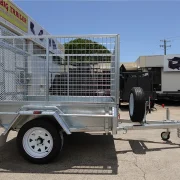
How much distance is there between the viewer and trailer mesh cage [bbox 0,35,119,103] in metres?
5.09

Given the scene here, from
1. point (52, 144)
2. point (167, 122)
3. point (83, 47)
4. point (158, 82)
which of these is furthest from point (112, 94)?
point (158, 82)

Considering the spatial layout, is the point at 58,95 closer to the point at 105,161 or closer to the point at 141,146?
the point at 105,161

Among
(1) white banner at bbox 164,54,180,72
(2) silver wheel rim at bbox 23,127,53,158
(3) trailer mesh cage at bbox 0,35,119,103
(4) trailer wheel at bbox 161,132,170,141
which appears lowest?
(4) trailer wheel at bbox 161,132,170,141

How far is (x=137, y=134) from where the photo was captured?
7.70 metres

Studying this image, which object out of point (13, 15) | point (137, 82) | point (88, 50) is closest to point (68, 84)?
point (88, 50)

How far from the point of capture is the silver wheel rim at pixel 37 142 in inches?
193

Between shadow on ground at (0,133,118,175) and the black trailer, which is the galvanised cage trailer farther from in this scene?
the black trailer

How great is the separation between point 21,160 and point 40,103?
1.21m

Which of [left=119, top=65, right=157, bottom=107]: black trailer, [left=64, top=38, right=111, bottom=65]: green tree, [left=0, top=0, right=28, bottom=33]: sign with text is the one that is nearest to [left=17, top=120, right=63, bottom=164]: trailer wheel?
[left=64, top=38, right=111, bottom=65]: green tree

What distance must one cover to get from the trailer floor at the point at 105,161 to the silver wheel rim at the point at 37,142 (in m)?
0.24

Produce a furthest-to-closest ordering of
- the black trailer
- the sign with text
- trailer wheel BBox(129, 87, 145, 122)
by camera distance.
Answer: the black trailer, the sign with text, trailer wheel BBox(129, 87, 145, 122)

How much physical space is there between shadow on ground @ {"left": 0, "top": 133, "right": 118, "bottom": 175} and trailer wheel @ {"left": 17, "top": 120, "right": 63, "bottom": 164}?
0.55 ft

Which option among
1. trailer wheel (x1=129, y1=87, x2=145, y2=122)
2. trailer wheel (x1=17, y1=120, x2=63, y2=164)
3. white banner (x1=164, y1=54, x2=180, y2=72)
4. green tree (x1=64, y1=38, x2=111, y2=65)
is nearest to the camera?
trailer wheel (x1=17, y1=120, x2=63, y2=164)

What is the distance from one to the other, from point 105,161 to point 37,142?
1.38 meters
